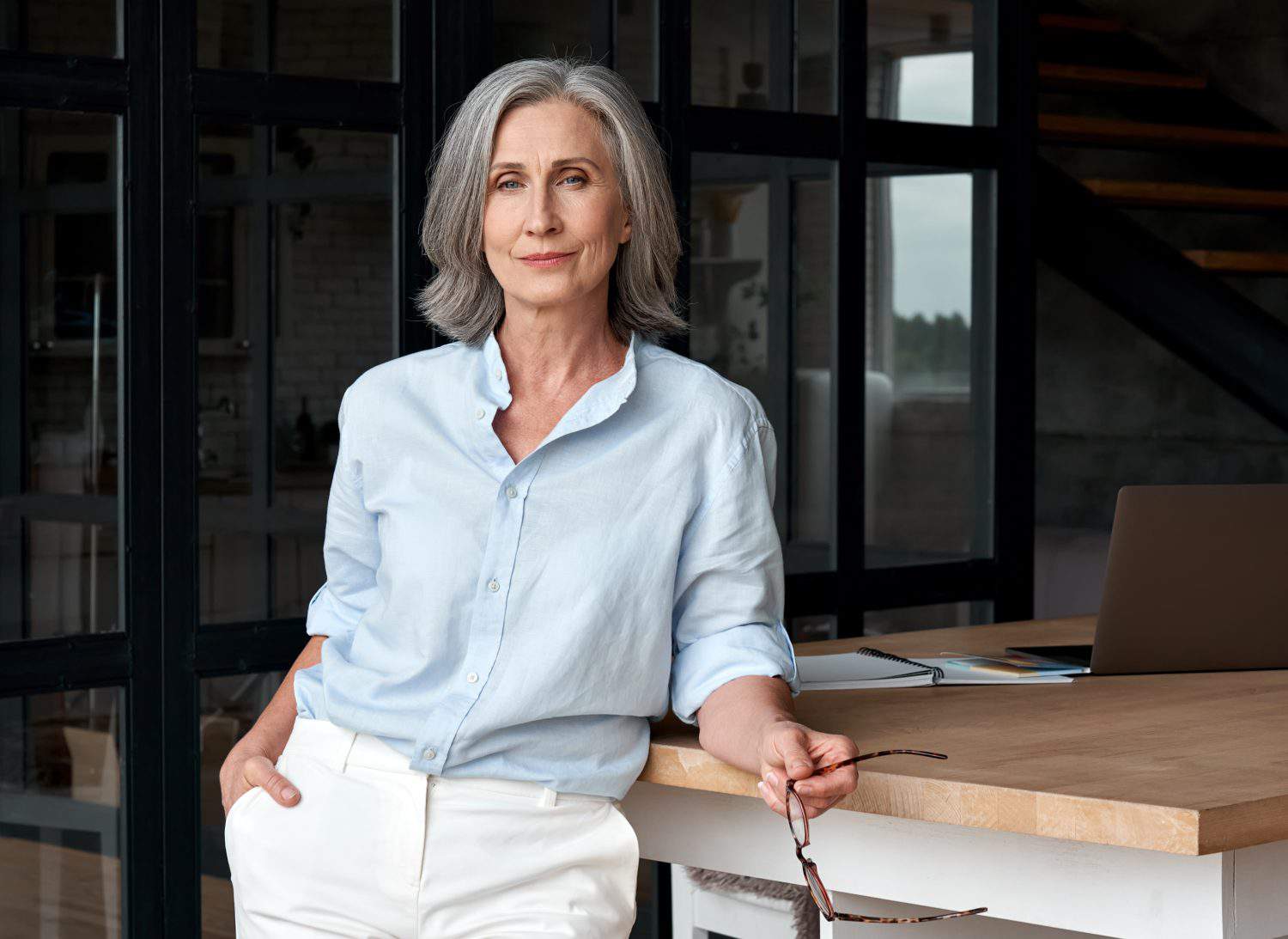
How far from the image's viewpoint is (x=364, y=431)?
1.94 meters

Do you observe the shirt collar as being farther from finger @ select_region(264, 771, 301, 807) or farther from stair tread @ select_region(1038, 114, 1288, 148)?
stair tread @ select_region(1038, 114, 1288, 148)

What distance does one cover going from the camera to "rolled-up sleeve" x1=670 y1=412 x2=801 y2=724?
185 cm

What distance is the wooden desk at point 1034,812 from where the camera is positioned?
1616 millimetres

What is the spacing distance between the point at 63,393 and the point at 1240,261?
3600mm

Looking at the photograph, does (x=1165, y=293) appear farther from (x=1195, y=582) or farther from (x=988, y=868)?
(x=988, y=868)

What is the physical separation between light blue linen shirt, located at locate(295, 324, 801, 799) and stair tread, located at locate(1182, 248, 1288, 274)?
11.6 feet

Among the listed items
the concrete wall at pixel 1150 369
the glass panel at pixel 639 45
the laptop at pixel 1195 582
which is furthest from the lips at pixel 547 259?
the concrete wall at pixel 1150 369

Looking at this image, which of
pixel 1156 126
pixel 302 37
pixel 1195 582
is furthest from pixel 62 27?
pixel 1156 126

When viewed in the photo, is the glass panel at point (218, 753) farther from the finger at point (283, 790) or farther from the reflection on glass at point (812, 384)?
the reflection on glass at point (812, 384)

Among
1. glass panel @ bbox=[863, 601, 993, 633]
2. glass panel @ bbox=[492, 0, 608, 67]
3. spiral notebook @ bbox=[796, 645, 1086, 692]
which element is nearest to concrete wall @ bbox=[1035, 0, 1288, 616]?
glass panel @ bbox=[863, 601, 993, 633]

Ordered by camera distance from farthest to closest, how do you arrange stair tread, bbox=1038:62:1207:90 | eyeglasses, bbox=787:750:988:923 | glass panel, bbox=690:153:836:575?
stair tread, bbox=1038:62:1207:90 → glass panel, bbox=690:153:836:575 → eyeglasses, bbox=787:750:988:923

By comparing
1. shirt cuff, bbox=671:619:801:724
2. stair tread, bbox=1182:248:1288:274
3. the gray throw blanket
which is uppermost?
stair tread, bbox=1182:248:1288:274

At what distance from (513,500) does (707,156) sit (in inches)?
67.3

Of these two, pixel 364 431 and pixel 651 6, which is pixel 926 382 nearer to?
pixel 651 6
